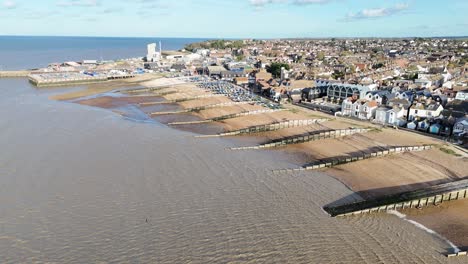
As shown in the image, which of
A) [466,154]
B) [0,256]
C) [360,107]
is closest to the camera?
[0,256]

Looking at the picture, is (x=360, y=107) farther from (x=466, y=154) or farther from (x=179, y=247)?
A: (x=179, y=247)

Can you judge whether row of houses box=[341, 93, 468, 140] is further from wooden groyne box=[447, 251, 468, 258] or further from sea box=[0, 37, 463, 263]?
wooden groyne box=[447, 251, 468, 258]

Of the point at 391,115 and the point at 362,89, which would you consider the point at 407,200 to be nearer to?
the point at 391,115

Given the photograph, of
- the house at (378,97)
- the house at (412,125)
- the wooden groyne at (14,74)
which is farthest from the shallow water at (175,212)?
the wooden groyne at (14,74)

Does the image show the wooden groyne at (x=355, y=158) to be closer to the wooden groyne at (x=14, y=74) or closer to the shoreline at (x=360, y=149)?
the shoreline at (x=360, y=149)

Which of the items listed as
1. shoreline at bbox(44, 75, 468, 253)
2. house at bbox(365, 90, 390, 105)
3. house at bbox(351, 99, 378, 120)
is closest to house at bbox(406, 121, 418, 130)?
shoreline at bbox(44, 75, 468, 253)

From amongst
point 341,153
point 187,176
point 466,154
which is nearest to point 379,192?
point 341,153
